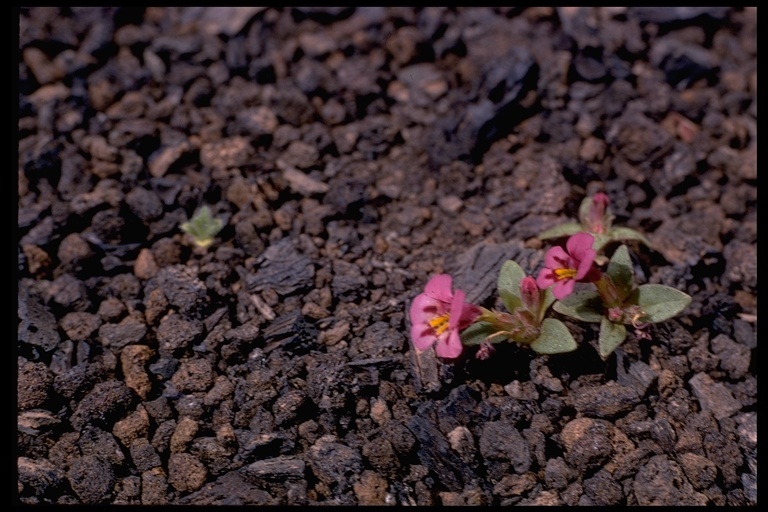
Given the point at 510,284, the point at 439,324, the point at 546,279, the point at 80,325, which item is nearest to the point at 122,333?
the point at 80,325

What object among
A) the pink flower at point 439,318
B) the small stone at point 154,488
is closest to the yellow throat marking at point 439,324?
the pink flower at point 439,318

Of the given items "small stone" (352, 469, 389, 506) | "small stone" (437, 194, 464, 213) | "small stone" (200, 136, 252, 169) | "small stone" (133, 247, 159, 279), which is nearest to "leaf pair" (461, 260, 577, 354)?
"small stone" (352, 469, 389, 506)

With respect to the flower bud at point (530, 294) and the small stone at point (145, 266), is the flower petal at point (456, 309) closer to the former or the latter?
the flower bud at point (530, 294)

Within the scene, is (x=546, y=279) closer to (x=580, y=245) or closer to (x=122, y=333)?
(x=580, y=245)

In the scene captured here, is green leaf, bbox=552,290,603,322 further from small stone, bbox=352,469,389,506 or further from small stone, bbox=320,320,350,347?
small stone, bbox=352,469,389,506

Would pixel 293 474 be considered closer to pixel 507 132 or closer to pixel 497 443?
pixel 497 443

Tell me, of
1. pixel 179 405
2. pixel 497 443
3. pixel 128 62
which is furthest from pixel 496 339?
pixel 128 62
